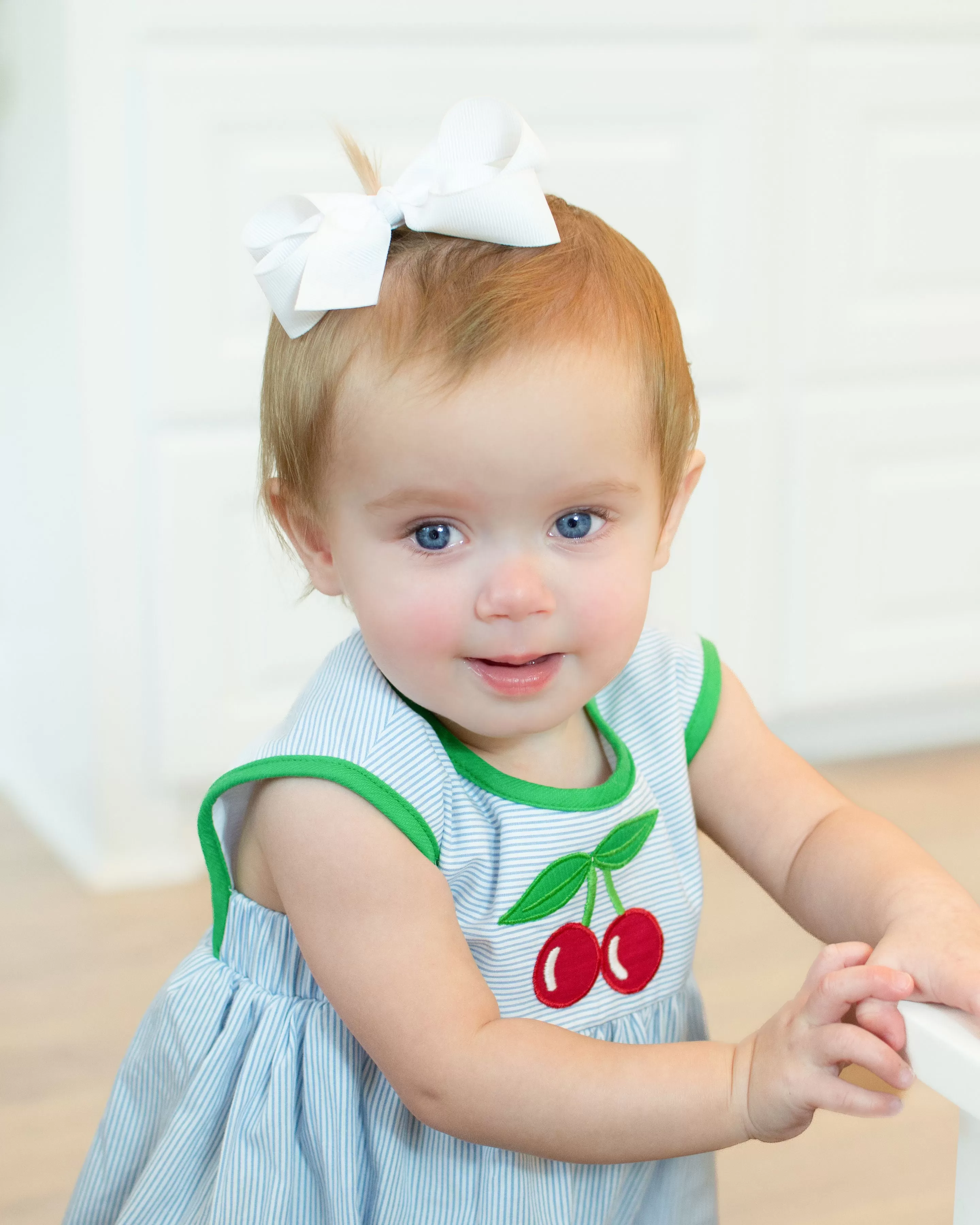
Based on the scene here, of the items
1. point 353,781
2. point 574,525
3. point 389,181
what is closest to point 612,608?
point 574,525

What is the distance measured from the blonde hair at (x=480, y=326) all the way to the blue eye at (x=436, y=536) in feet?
0.19

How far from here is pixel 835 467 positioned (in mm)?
1879

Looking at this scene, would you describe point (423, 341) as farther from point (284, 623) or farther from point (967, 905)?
point (284, 623)

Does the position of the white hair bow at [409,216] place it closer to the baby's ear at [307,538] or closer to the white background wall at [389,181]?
the baby's ear at [307,538]

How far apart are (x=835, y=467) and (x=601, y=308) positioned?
50.4 inches

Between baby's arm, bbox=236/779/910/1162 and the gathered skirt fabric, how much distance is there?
0.07m

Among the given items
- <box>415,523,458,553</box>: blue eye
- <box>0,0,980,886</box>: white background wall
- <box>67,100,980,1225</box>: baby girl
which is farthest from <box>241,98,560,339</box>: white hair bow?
<box>0,0,980,886</box>: white background wall

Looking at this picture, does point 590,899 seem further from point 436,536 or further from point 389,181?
point 389,181

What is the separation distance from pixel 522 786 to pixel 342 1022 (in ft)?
0.48

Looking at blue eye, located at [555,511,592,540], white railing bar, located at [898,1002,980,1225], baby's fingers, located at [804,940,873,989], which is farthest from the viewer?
blue eye, located at [555,511,592,540]

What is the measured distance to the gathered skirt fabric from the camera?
0.71 m

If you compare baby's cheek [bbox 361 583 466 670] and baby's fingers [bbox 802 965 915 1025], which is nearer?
baby's fingers [bbox 802 965 915 1025]

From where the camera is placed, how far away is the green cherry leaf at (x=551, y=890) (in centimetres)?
72

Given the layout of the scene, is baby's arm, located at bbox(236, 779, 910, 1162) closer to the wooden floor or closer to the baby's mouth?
the baby's mouth
